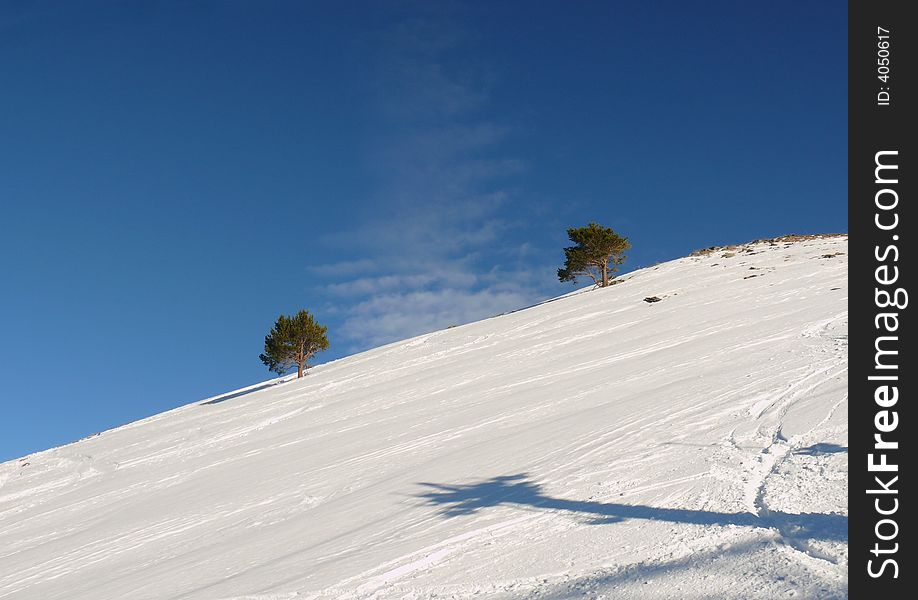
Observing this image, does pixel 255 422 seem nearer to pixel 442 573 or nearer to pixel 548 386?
pixel 548 386

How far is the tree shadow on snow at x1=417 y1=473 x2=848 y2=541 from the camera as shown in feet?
16.0

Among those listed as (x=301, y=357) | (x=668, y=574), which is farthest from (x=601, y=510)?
(x=301, y=357)

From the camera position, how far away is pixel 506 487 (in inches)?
299

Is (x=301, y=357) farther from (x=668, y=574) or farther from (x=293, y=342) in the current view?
(x=668, y=574)

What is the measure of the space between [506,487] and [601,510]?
1.67 m

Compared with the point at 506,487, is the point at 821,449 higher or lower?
higher

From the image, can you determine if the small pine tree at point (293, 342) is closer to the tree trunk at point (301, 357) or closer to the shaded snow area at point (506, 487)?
the tree trunk at point (301, 357)

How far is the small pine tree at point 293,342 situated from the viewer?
32875mm

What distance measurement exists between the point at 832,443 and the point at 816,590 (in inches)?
137

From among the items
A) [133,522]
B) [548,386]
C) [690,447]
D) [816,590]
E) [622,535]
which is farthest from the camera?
[548,386]

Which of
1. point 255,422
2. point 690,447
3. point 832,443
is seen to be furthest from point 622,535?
point 255,422

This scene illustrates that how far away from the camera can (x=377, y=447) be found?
39.0 ft

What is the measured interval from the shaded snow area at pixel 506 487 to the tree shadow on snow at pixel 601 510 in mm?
31

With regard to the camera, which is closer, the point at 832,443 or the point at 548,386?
the point at 832,443
